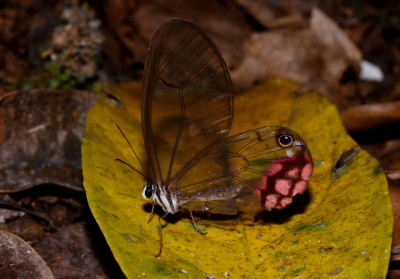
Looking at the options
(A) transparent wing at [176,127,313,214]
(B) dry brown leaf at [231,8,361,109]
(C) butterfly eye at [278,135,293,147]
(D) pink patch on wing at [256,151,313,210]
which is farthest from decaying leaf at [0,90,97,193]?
(B) dry brown leaf at [231,8,361,109]

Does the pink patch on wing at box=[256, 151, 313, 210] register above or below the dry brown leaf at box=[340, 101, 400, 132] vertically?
above

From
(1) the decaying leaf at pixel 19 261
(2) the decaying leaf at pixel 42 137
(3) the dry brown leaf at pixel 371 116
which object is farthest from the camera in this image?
(3) the dry brown leaf at pixel 371 116

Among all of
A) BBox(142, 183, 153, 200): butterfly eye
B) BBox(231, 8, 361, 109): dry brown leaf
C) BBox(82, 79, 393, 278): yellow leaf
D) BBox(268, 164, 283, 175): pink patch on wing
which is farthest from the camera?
BBox(231, 8, 361, 109): dry brown leaf

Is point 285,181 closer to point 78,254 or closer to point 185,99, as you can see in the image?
point 185,99

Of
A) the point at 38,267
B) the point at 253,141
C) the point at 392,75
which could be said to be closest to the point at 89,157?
the point at 38,267

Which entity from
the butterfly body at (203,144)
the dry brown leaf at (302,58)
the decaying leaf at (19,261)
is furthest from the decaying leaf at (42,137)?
the dry brown leaf at (302,58)

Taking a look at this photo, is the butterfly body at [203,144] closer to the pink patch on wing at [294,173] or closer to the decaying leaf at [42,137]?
the pink patch on wing at [294,173]

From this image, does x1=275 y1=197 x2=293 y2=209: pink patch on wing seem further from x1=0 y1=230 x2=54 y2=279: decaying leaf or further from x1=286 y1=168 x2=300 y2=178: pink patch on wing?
x1=0 y1=230 x2=54 y2=279: decaying leaf

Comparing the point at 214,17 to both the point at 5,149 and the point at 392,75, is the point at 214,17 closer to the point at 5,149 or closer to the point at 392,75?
the point at 392,75
